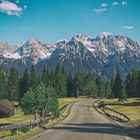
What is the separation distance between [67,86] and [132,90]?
31162 millimetres

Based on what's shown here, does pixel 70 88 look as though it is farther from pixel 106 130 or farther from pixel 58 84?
pixel 106 130

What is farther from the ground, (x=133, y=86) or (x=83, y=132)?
(x=133, y=86)

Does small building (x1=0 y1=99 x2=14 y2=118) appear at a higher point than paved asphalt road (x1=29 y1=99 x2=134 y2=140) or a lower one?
higher

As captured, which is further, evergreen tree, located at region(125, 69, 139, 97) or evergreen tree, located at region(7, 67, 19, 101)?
evergreen tree, located at region(125, 69, 139, 97)

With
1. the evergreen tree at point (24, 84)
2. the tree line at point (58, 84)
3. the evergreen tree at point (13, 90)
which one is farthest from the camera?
the evergreen tree at point (13, 90)

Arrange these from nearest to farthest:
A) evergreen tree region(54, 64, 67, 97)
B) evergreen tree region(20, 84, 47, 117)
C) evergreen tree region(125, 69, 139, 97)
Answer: evergreen tree region(20, 84, 47, 117) < evergreen tree region(125, 69, 139, 97) < evergreen tree region(54, 64, 67, 97)

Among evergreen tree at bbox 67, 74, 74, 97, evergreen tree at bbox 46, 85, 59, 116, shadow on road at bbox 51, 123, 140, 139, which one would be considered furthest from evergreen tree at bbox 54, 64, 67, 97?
shadow on road at bbox 51, 123, 140, 139

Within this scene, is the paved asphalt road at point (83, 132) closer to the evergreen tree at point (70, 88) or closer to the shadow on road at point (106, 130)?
the shadow on road at point (106, 130)

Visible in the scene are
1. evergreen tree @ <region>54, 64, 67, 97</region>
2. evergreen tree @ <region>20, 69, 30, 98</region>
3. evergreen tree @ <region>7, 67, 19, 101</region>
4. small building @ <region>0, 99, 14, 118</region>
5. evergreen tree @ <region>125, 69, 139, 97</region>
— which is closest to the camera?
small building @ <region>0, 99, 14, 118</region>

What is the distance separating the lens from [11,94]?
509ft

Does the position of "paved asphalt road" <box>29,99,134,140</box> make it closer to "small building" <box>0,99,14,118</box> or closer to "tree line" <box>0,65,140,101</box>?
"small building" <box>0,99,14,118</box>

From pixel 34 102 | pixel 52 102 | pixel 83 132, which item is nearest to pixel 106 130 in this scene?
pixel 83 132

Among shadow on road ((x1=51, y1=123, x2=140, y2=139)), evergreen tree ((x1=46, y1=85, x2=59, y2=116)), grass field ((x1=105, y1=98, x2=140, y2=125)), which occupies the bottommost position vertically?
shadow on road ((x1=51, y1=123, x2=140, y2=139))

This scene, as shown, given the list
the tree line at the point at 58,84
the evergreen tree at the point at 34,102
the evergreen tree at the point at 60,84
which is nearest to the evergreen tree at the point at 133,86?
the tree line at the point at 58,84
